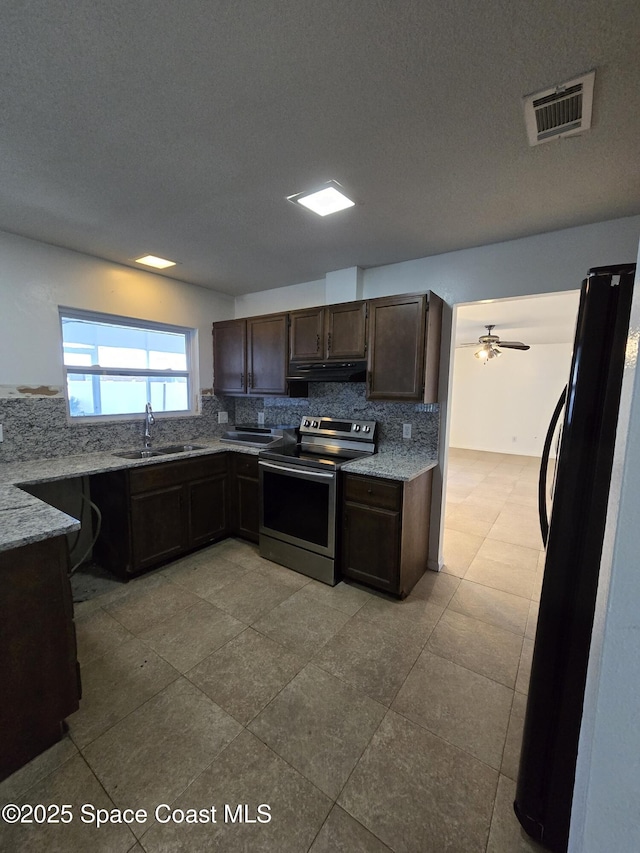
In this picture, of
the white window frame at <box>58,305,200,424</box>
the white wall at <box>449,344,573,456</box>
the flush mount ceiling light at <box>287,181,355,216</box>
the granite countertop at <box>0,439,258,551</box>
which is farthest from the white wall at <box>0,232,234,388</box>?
the white wall at <box>449,344,573,456</box>

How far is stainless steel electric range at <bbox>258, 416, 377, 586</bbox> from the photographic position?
8.45 ft

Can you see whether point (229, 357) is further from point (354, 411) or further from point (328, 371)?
point (354, 411)

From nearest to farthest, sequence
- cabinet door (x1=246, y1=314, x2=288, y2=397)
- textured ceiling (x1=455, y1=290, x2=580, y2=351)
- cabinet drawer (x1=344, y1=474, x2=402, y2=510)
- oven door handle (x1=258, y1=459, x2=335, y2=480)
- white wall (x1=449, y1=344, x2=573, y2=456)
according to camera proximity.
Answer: cabinet drawer (x1=344, y1=474, x2=402, y2=510) < oven door handle (x1=258, y1=459, x2=335, y2=480) < cabinet door (x1=246, y1=314, x2=288, y2=397) < textured ceiling (x1=455, y1=290, x2=580, y2=351) < white wall (x1=449, y1=344, x2=573, y2=456)

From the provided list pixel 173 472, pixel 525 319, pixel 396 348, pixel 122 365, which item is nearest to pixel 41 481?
pixel 173 472

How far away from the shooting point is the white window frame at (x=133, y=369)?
278 cm

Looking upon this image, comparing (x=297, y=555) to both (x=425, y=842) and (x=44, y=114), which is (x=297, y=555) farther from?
(x=44, y=114)

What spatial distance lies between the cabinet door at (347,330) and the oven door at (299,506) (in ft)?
3.31

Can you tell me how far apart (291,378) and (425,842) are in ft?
9.18

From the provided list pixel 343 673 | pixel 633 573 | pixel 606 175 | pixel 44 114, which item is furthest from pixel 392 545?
pixel 44 114

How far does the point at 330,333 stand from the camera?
2.90 meters

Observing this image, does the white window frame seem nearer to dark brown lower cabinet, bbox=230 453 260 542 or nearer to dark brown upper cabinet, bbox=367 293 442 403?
dark brown lower cabinet, bbox=230 453 260 542

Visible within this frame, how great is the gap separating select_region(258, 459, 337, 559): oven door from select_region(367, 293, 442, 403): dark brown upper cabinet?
32.0 inches

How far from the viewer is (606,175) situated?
1.65m

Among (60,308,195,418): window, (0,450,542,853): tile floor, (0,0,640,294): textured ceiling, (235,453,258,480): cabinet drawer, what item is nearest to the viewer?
(0,0,640,294): textured ceiling
